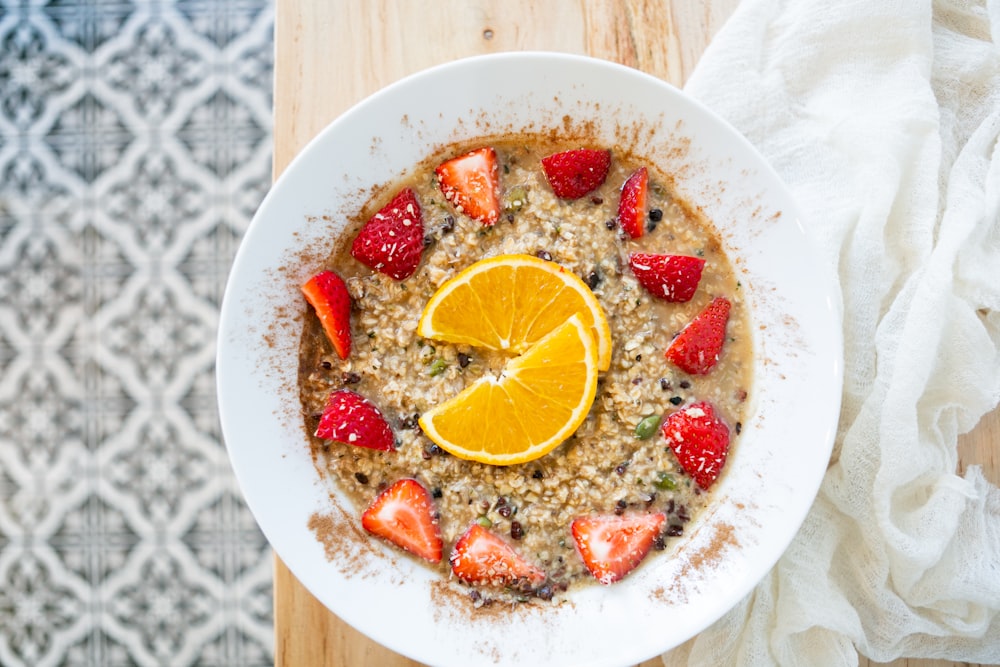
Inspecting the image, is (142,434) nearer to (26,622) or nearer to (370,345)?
(26,622)

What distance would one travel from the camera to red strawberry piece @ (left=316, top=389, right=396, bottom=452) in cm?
234

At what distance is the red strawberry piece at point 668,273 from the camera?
2.38 meters

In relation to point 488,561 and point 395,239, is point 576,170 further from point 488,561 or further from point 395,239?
point 488,561

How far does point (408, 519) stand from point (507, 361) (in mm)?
493

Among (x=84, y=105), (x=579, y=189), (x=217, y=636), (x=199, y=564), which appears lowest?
(x=217, y=636)

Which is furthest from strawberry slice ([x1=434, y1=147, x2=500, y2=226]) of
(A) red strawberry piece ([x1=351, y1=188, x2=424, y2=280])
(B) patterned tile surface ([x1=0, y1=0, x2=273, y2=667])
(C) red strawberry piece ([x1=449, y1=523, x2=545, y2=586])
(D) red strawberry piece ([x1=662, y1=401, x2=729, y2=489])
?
(B) patterned tile surface ([x1=0, y1=0, x2=273, y2=667])

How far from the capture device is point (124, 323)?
3479 mm

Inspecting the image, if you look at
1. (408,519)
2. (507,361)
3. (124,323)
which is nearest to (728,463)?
(507,361)

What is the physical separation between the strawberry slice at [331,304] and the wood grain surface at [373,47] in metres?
0.37

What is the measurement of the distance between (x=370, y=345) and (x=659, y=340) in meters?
0.78

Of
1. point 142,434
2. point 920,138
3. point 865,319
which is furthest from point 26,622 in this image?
point 920,138

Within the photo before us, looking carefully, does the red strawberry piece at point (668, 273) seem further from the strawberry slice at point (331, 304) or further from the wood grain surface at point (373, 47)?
the strawberry slice at point (331, 304)

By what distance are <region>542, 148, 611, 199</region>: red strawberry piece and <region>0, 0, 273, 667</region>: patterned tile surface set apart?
62.1 inches

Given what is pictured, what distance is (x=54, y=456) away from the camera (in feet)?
11.4
